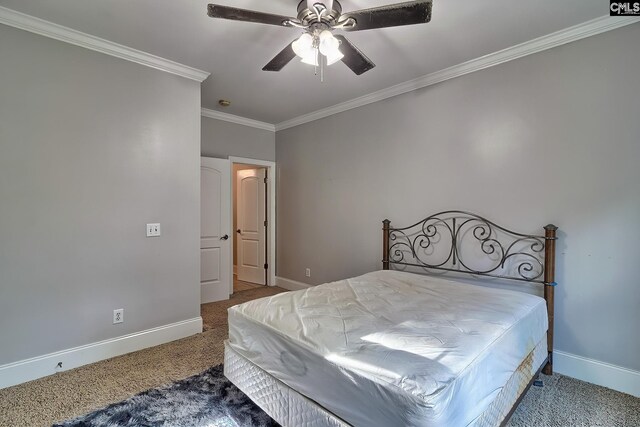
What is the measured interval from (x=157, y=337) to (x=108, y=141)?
1.85m

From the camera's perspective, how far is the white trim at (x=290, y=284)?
15.1 ft

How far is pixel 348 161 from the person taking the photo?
397cm

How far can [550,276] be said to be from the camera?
234 centimetres

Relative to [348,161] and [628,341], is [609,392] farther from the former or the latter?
[348,161]

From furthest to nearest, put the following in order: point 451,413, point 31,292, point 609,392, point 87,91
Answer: point 87,91 < point 31,292 < point 609,392 < point 451,413

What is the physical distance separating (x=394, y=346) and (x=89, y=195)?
8.70ft

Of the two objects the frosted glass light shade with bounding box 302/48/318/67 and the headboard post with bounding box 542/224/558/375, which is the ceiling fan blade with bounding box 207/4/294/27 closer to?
the frosted glass light shade with bounding box 302/48/318/67

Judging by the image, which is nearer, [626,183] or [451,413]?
[451,413]

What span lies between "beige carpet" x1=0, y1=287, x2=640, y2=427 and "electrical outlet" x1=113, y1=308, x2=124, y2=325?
31 cm

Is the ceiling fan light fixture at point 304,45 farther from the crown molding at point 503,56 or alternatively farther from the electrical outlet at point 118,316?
the electrical outlet at point 118,316

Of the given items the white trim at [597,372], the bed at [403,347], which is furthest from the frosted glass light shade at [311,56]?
the white trim at [597,372]

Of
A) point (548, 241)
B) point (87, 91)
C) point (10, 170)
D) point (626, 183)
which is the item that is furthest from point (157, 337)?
point (626, 183)

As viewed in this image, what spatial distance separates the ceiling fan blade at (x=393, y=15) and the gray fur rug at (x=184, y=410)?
7.92ft

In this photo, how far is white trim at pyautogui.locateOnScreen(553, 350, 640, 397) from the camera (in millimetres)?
2102
